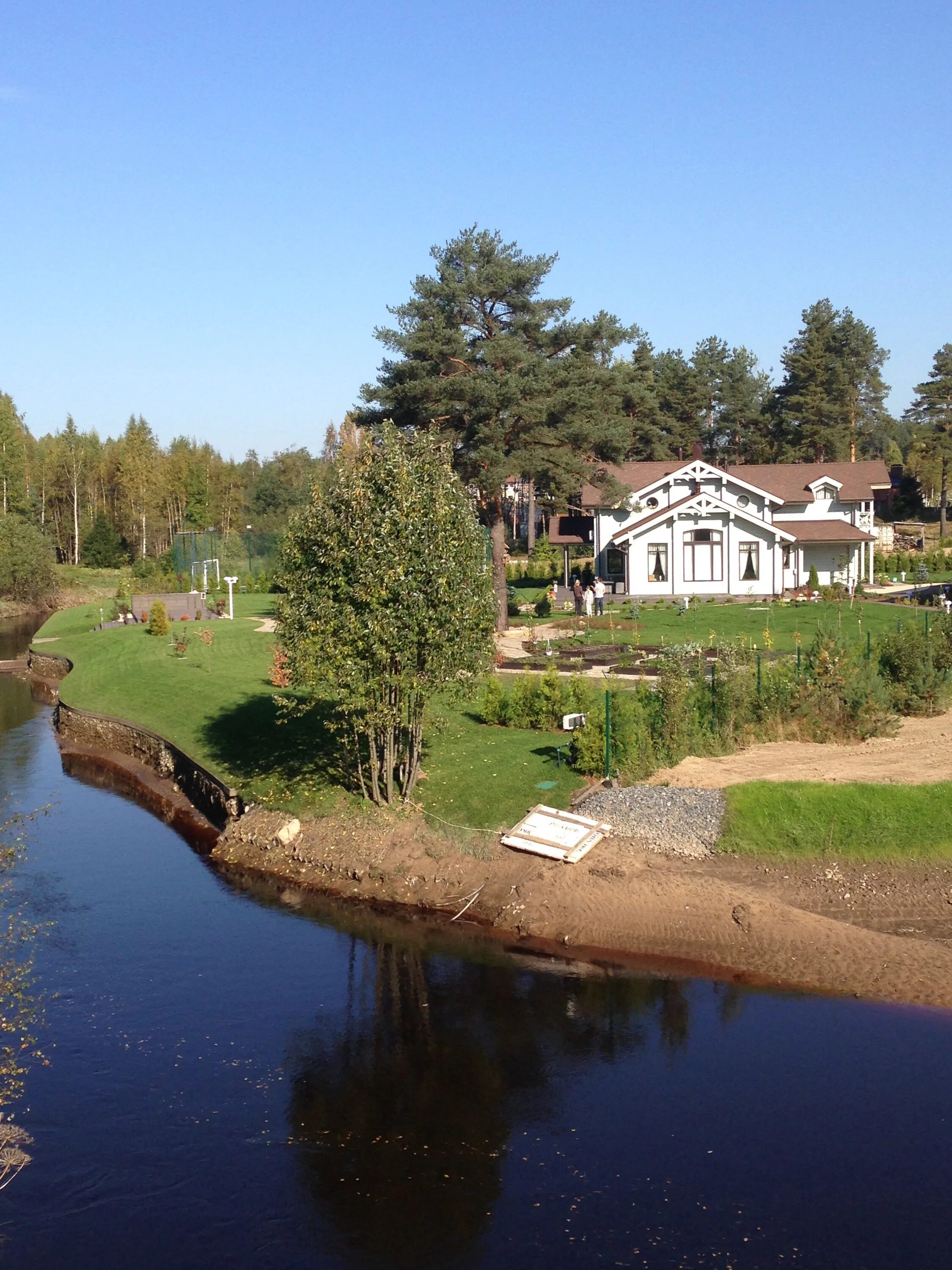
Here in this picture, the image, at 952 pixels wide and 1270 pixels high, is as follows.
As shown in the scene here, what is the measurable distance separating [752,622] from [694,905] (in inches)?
1044

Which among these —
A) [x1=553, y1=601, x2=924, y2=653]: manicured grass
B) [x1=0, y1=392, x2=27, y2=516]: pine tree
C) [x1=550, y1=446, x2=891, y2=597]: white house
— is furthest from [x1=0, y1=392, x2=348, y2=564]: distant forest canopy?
[x1=553, y1=601, x2=924, y2=653]: manicured grass

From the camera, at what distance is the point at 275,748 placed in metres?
26.1

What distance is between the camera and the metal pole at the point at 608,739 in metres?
21.5

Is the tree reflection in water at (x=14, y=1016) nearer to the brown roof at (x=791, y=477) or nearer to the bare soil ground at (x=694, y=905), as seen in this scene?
the bare soil ground at (x=694, y=905)

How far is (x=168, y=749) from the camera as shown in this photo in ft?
95.7

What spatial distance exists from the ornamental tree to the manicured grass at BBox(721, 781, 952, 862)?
548cm

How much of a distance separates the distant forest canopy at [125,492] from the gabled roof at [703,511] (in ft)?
127

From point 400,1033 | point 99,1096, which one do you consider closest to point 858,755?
point 400,1033

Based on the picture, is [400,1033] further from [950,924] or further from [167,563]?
[167,563]

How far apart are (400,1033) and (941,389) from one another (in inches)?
3079

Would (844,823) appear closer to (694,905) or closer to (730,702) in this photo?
(694,905)

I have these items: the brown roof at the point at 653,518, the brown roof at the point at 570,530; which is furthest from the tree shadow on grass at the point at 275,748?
the brown roof at the point at 570,530

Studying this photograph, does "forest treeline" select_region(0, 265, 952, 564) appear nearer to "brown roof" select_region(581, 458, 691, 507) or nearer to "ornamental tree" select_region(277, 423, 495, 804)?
"brown roof" select_region(581, 458, 691, 507)

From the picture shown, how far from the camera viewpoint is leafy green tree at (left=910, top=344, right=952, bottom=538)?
78.8 metres
